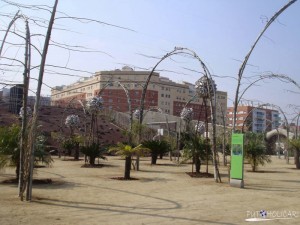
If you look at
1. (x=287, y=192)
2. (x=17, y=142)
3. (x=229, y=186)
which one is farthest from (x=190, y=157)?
(x=17, y=142)

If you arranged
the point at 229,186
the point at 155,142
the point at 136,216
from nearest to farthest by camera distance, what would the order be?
the point at 136,216, the point at 229,186, the point at 155,142

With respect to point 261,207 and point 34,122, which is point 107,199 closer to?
point 34,122

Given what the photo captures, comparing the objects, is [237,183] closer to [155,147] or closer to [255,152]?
[255,152]

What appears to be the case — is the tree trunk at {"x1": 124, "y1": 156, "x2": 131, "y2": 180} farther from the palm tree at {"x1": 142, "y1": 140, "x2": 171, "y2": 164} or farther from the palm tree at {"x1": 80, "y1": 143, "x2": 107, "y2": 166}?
the palm tree at {"x1": 142, "y1": 140, "x2": 171, "y2": 164}

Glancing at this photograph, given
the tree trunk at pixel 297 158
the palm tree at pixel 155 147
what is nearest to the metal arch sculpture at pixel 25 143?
the palm tree at pixel 155 147

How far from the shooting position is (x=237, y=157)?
12.6m

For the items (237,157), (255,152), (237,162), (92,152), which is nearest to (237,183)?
(237,162)

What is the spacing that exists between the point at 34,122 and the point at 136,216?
3258 mm

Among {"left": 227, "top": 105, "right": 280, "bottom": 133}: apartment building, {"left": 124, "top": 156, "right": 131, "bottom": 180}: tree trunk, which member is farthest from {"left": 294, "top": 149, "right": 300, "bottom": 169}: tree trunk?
{"left": 124, "top": 156, "right": 131, "bottom": 180}: tree trunk

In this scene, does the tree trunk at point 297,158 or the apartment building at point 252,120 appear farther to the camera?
the apartment building at point 252,120

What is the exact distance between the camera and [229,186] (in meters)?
12.4

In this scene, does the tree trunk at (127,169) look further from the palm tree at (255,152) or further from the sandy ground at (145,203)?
the palm tree at (255,152)

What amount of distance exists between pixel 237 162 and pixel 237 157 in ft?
0.53

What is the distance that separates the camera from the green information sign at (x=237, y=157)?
12.4 metres
